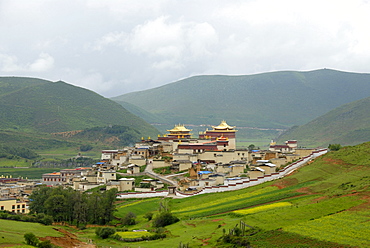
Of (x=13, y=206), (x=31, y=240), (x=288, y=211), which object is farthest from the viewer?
(x=13, y=206)

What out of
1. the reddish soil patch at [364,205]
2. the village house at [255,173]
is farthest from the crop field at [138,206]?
the reddish soil patch at [364,205]

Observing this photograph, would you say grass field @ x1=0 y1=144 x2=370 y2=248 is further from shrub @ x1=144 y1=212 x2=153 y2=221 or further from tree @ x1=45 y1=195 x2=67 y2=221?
tree @ x1=45 y1=195 x2=67 y2=221

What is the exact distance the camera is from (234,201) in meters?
63.1

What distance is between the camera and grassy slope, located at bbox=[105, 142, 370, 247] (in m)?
43.0

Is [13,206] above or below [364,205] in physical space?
below

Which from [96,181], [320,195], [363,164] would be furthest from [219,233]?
[96,181]

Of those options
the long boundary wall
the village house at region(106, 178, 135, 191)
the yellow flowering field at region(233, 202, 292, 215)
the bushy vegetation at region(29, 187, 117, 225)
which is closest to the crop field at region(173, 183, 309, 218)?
the yellow flowering field at region(233, 202, 292, 215)

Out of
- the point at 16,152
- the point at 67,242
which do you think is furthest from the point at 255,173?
the point at 16,152

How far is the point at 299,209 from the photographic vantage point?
50.9 meters

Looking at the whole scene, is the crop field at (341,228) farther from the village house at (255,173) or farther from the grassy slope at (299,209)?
the village house at (255,173)

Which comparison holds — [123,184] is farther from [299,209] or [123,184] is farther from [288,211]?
[299,209]

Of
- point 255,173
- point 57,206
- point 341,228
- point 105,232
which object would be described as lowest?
point 105,232

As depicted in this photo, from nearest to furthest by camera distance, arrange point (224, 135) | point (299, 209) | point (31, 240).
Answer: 1. point (31, 240)
2. point (299, 209)
3. point (224, 135)

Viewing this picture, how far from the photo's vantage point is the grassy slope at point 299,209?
141 feet
